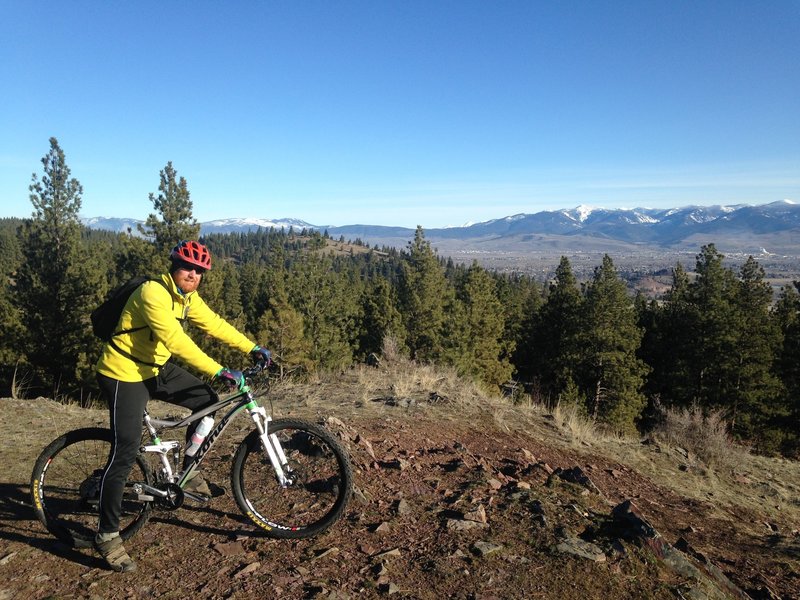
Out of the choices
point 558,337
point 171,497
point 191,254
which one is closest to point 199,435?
point 171,497

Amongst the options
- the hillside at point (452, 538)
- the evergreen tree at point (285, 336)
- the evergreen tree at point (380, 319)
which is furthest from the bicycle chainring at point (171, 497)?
the evergreen tree at point (380, 319)

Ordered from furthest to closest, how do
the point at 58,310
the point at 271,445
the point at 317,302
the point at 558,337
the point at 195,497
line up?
1. the point at 558,337
2. the point at 317,302
3. the point at 58,310
4. the point at 195,497
5. the point at 271,445

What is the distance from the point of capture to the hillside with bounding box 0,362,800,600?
12.6 ft

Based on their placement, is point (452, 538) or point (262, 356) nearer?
point (452, 538)

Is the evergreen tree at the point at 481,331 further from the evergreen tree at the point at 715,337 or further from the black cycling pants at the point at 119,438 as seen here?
the black cycling pants at the point at 119,438

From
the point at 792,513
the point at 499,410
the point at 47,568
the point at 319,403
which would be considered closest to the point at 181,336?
the point at 47,568

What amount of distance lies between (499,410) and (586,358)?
2525 cm

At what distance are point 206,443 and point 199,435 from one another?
102 millimetres

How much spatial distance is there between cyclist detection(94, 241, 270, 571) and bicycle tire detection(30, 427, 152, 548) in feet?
1.15

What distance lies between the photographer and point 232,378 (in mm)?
4273

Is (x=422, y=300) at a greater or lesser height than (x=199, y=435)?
lesser

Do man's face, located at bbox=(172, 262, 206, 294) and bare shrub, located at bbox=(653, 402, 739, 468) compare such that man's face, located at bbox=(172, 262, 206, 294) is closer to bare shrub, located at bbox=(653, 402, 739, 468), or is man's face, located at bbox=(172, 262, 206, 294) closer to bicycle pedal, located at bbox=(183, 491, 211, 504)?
bicycle pedal, located at bbox=(183, 491, 211, 504)

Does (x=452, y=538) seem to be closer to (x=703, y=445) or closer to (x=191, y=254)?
(x=191, y=254)

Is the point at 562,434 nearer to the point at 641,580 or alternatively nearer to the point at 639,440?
the point at 639,440
